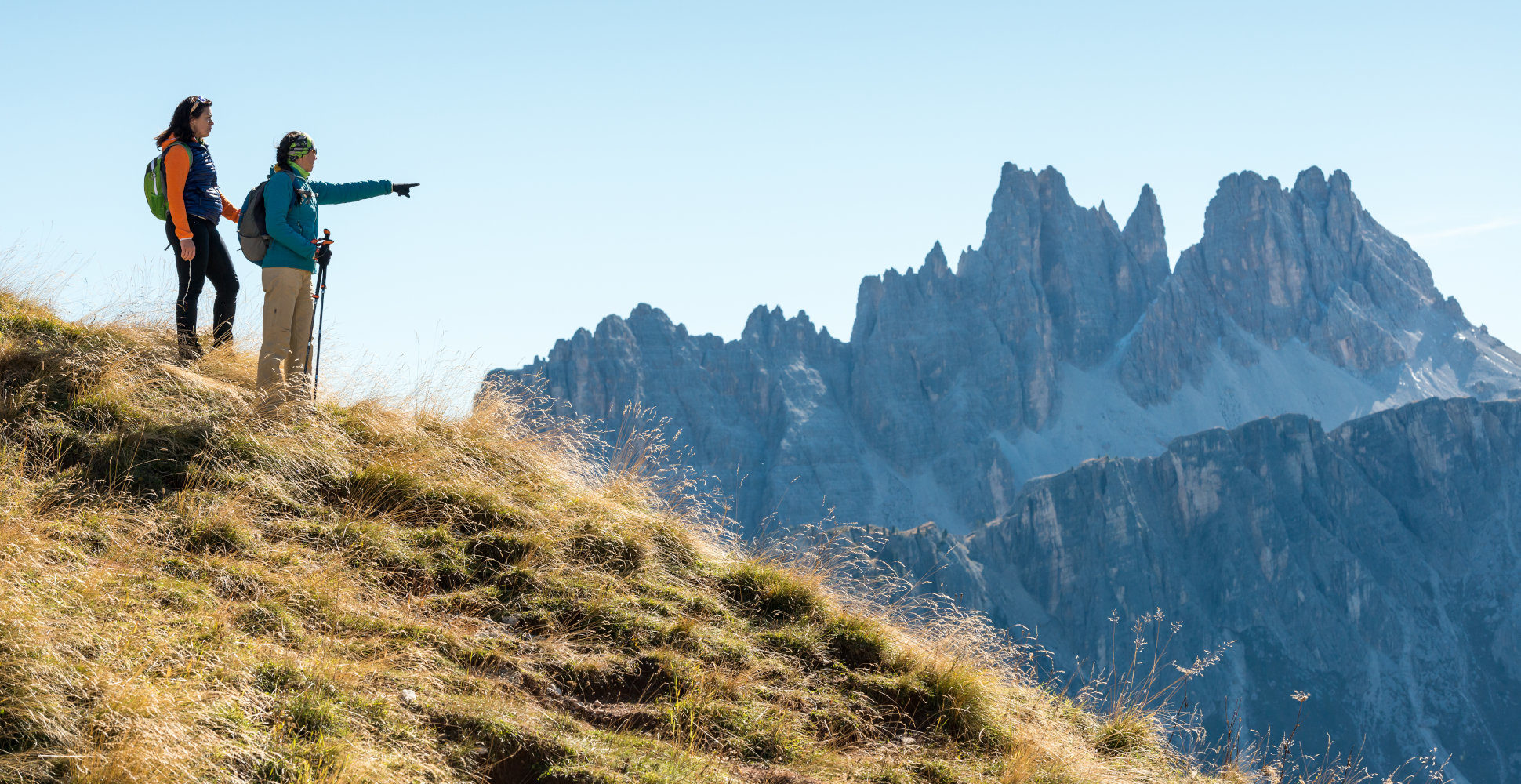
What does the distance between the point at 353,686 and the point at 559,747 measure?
3.82ft

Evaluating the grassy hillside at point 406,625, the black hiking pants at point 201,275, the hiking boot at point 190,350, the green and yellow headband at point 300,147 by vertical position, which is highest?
the green and yellow headband at point 300,147

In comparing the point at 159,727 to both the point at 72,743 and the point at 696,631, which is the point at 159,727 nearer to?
the point at 72,743

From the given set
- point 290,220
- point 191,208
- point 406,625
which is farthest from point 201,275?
point 406,625

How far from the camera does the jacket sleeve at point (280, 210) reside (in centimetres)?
912

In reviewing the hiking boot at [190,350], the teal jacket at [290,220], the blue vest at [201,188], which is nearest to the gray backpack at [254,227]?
the teal jacket at [290,220]

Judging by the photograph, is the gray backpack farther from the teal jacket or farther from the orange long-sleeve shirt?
the orange long-sleeve shirt

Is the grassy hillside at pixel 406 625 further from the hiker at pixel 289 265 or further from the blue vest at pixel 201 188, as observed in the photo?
the blue vest at pixel 201 188

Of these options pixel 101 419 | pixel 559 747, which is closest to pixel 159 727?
pixel 559 747

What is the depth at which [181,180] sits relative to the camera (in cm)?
919

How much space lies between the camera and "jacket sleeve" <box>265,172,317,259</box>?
29.9ft

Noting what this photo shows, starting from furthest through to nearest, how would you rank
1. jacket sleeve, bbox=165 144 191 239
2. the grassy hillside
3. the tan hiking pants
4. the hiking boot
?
the hiking boot < jacket sleeve, bbox=165 144 191 239 < the tan hiking pants < the grassy hillside

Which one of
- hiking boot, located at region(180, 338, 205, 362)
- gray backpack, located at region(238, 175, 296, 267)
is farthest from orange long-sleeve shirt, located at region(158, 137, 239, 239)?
hiking boot, located at region(180, 338, 205, 362)

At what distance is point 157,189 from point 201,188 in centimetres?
42

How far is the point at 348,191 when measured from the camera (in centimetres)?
1011
